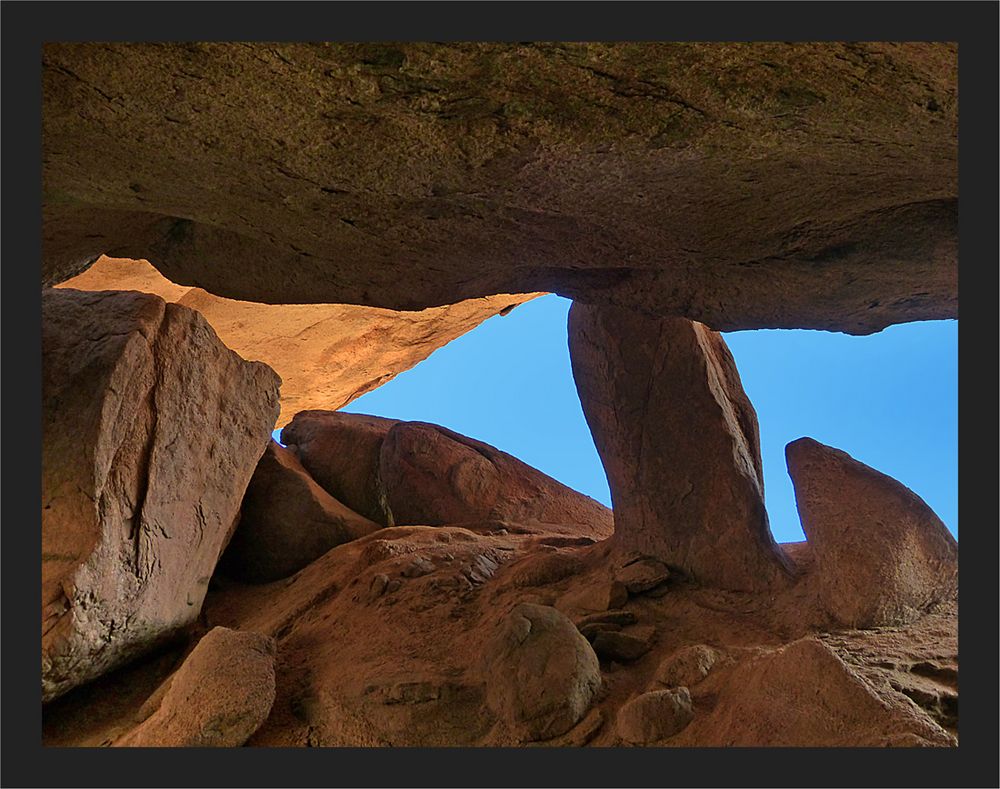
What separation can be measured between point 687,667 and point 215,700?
181 centimetres

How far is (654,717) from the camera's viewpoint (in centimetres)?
279

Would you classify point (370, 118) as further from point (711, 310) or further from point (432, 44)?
point (711, 310)

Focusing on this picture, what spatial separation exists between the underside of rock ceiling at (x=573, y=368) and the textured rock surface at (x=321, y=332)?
240 cm

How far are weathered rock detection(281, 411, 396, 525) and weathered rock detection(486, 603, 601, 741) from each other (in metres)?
2.99

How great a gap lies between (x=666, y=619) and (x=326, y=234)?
231 centimetres

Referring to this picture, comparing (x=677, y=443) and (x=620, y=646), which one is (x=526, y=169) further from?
(x=677, y=443)

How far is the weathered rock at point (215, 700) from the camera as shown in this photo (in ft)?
10.2

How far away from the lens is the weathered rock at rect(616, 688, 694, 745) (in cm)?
277

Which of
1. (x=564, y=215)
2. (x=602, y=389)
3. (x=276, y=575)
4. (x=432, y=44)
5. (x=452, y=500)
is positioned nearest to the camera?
(x=432, y=44)

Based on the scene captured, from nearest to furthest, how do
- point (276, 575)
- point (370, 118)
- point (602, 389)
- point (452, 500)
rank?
point (370, 118), point (602, 389), point (276, 575), point (452, 500)

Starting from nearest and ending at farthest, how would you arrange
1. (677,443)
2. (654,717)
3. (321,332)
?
(654,717)
(677,443)
(321,332)

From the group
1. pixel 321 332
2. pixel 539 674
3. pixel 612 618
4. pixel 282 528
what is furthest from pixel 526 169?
pixel 321 332

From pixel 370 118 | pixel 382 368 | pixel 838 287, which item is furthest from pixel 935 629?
pixel 382 368
